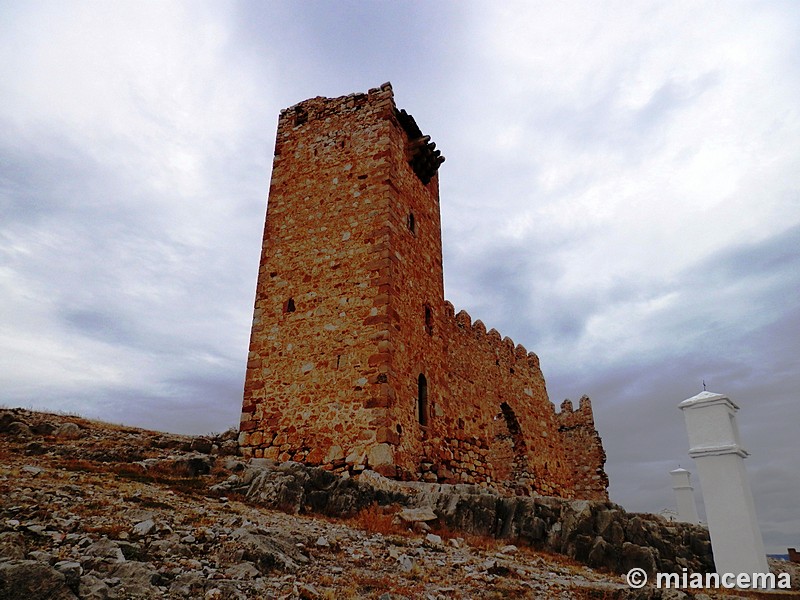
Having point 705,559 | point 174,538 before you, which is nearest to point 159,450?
point 174,538

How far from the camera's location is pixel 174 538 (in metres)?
5.30

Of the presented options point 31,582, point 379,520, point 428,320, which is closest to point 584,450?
point 428,320

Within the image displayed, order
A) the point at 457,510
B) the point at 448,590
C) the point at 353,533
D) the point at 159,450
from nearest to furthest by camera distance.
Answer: the point at 448,590 → the point at 353,533 → the point at 457,510 → the point at 159,450

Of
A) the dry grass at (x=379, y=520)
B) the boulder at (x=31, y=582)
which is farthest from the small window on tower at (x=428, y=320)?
the boulder at (x=31, y=582)

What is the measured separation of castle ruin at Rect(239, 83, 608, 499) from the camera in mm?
10711

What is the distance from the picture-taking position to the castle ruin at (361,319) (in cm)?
1071

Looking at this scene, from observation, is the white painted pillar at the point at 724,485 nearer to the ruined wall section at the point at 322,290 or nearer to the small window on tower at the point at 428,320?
the ruined wall section at the point at 322,290

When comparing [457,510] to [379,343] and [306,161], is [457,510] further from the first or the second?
[306,161]

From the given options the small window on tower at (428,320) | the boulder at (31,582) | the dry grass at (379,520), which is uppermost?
the small window on tower at (428,320)

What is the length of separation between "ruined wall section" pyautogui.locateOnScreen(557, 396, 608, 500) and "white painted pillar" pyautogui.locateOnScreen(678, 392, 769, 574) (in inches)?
523

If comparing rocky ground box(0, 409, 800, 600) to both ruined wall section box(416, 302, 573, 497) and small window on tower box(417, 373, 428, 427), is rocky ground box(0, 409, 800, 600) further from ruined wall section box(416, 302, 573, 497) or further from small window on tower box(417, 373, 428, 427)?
ruined wall section box(416, 302, 573, 497)

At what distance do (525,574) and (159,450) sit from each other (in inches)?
279

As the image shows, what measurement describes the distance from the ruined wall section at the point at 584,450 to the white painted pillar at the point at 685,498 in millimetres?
5033

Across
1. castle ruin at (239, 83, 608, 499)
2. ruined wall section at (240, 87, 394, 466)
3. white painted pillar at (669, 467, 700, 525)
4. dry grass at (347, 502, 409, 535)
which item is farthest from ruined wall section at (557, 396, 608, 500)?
dry grass at (347, 502, 409, 535)
